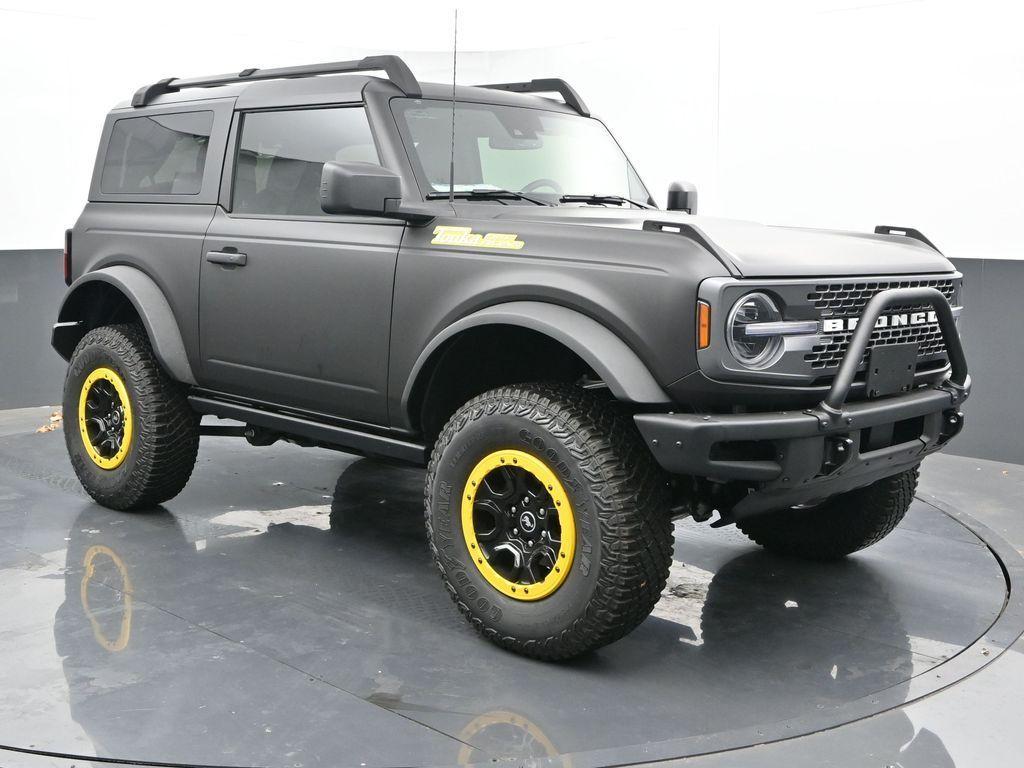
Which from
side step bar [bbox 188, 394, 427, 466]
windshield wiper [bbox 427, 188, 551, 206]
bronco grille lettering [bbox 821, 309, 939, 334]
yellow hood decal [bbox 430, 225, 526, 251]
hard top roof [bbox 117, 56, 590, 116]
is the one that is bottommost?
side step bar [bbox 188, 394, 427, 466]

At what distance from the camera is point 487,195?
4.51 metres

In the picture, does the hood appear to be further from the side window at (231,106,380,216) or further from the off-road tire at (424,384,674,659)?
the side window at (231,106,380,216)

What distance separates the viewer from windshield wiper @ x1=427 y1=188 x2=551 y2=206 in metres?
4.44

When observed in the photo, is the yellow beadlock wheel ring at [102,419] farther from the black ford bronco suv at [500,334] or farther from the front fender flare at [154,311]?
the front fender flare at [154,311]

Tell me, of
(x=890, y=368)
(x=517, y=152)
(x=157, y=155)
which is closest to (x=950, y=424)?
(x=890, y=368)

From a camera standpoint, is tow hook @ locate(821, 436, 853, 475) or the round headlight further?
tow hook @ locate(821, 436, 853, 475)

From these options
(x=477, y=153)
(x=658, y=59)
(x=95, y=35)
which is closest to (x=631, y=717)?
(x=477, y=153)

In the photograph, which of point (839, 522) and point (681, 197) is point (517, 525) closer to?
point (839, 522)

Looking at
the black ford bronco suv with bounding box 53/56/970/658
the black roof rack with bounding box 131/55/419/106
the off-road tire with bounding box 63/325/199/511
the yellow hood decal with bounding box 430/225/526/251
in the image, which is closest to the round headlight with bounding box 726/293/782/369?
the black ford bronco suv with bounding box 53/56/970/658

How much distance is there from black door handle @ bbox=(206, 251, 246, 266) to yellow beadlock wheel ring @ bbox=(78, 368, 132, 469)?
95 centimetres

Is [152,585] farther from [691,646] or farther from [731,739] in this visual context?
[731,739]

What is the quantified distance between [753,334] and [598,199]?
163 cm

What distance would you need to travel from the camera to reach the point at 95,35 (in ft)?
27.3

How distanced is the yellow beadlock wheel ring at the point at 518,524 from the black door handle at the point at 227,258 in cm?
164
